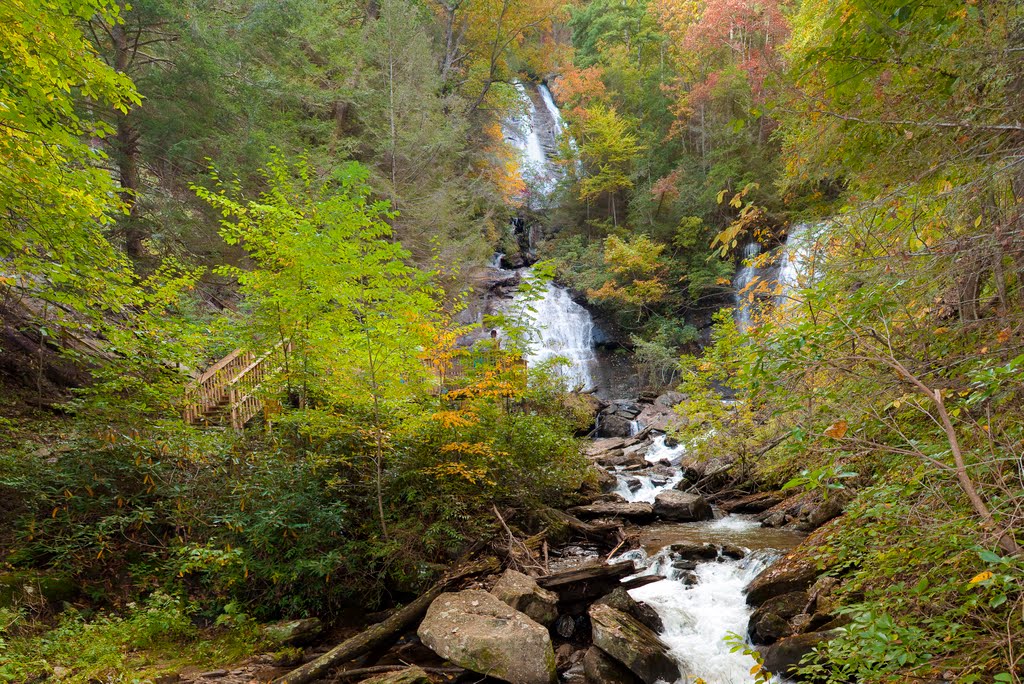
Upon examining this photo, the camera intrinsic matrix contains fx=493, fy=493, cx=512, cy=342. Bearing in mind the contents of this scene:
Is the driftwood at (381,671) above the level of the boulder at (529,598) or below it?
below

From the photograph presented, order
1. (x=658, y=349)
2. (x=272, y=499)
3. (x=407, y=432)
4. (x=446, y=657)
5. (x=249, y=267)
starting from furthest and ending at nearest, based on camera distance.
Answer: (x=658, y=349) → (x=249, y=267) → (x=407, y=432) → (x=272, y=499) → (x=446, y=657)

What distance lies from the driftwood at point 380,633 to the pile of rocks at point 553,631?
35cm

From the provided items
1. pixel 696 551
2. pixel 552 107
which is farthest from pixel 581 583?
pixel 552 107

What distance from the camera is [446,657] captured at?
15.8 ft

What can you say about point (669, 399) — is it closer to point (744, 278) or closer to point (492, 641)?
point (744, 278)

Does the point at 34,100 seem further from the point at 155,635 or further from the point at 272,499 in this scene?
the point at 155,635

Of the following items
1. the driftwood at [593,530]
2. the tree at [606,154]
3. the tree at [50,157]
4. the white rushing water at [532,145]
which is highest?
the white rushing water at [532,145]

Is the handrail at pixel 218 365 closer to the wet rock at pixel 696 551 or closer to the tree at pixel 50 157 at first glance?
the tree at pixel 50 157

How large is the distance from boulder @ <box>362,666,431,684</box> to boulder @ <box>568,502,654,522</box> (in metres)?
4.77

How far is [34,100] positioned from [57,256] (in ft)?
4.95

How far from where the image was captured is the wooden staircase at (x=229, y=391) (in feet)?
27.9

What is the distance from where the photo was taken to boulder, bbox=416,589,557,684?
15.4 feet

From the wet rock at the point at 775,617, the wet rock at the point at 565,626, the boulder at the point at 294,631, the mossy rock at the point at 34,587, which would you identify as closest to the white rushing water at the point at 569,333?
the wet rock at the point at 565,626

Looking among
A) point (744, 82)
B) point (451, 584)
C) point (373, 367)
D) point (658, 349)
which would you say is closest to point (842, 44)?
point (373, 367)
